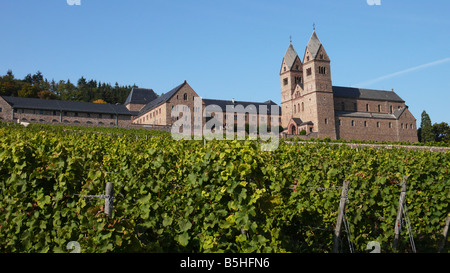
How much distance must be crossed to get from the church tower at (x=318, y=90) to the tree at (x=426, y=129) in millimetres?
27318

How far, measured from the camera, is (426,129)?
77375mm

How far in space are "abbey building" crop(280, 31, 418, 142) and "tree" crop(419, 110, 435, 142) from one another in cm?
612

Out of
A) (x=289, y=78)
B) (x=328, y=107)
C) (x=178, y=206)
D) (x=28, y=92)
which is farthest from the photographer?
(x=28, y=92)

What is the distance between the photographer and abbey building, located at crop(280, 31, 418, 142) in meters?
63.1

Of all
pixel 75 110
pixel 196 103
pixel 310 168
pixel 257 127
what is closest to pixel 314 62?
pixel 257 127

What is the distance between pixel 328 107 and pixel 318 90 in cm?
352

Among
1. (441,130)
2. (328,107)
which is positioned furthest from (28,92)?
(441,130)

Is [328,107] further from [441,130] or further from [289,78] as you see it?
[441,130]

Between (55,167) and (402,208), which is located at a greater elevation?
(55,167)

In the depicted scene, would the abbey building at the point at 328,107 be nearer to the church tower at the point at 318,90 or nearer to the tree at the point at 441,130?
the church tower at the point at 318,90
